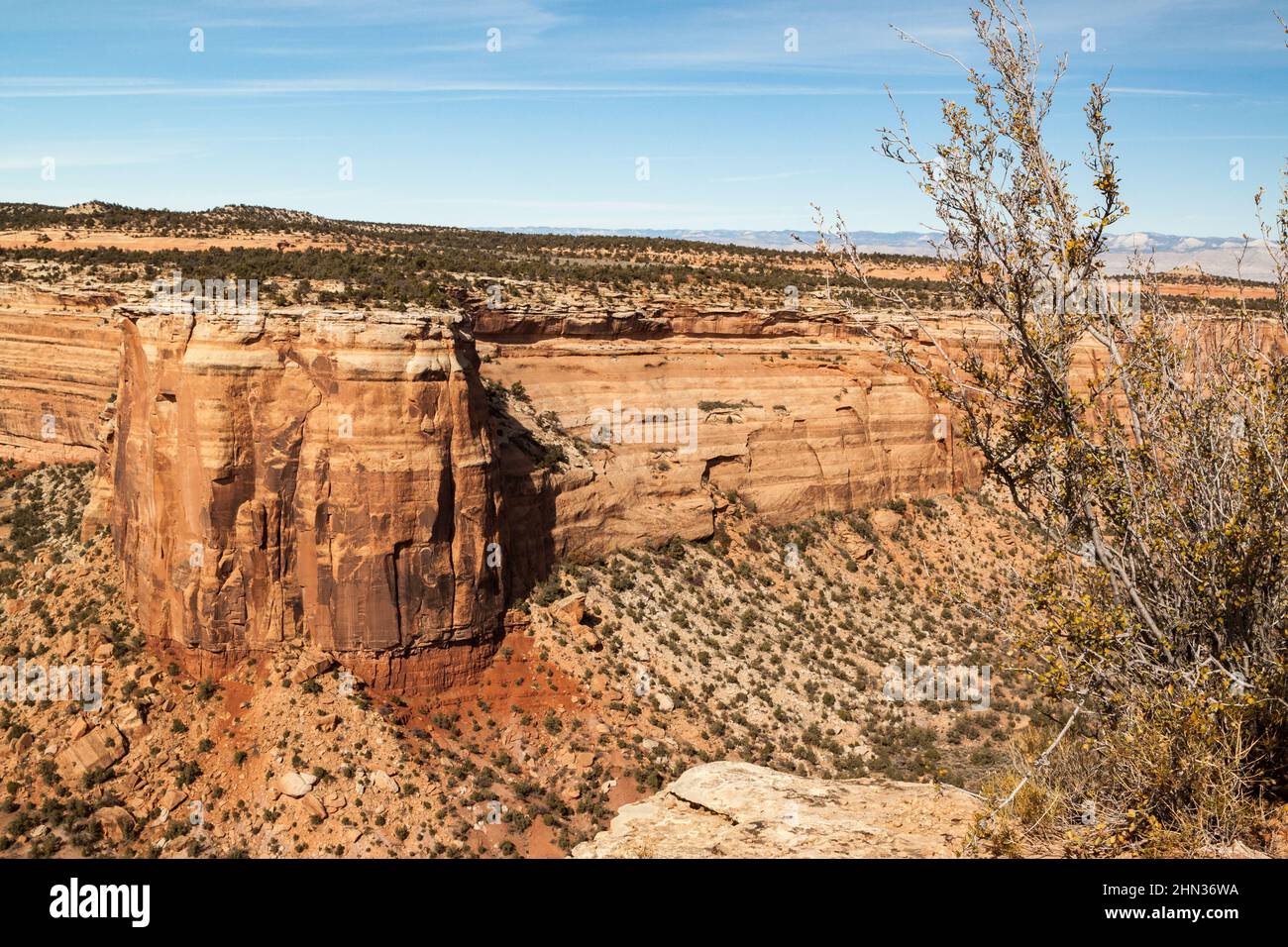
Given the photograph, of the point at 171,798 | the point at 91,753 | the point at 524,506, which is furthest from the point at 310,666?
the point at 524,506

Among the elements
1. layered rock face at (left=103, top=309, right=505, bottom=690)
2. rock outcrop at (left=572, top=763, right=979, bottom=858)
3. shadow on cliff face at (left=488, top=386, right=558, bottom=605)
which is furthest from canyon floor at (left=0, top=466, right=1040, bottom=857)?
rock outcrop at (left=572, top=763, right=979, bottom=858)

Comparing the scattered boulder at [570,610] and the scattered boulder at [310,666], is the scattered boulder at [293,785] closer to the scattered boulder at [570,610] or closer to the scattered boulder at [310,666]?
the scattered boulder at [310,666]

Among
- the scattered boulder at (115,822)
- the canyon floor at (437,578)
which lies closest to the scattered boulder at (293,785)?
the canyon floor at (437,578)

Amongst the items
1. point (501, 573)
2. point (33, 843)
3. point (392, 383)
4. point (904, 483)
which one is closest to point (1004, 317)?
point (392, 383)

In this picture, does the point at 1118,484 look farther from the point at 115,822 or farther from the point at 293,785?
the point at 115,822

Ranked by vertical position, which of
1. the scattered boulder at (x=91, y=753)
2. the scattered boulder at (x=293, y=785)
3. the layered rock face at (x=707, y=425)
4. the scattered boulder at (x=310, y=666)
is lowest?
the scattered boulder at (x=293, y=785)
